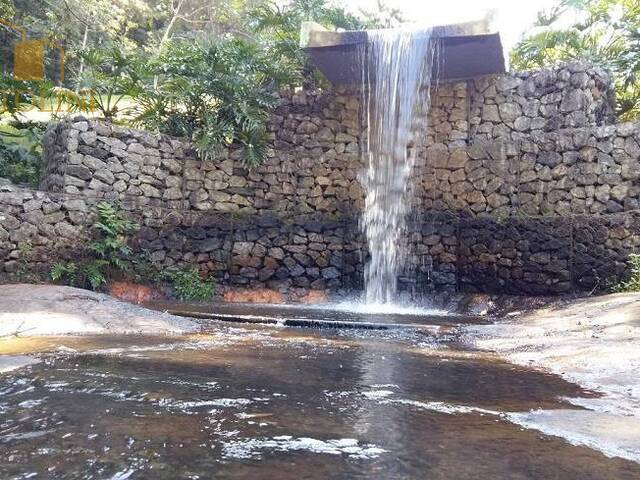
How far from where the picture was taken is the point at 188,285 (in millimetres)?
10008

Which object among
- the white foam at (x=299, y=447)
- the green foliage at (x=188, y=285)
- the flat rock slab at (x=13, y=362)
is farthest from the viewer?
the green foliage at (x=188, y=285)

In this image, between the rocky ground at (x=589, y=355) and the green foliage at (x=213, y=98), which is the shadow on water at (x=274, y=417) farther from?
the green foliage at (x=213, y=98)

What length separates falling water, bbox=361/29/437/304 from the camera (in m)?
10.4

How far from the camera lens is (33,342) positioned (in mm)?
4312

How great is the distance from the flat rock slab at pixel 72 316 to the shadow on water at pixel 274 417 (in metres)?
0.88

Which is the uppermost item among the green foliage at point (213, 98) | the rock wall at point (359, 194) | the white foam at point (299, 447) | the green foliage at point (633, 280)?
the green foliage at point (213, 98)

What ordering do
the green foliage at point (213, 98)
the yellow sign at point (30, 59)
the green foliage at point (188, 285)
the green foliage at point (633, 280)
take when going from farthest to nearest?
the yellow sign at point (30, 59)
the green foliage at point (213, 98)
the green foliage at point (188, 285)
the green foliage at point (633, 280)

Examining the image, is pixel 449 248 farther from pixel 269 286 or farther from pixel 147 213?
pixel 147 213

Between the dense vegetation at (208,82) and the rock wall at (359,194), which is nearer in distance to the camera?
the rock wall at (359,194)

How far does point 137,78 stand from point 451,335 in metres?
8.01

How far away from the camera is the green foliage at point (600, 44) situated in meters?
10.6

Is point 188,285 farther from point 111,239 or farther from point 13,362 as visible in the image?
point 13,362

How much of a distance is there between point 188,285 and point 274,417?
25.9ft

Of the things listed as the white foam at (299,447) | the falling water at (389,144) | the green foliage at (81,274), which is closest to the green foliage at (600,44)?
the falling water at (389,144)
